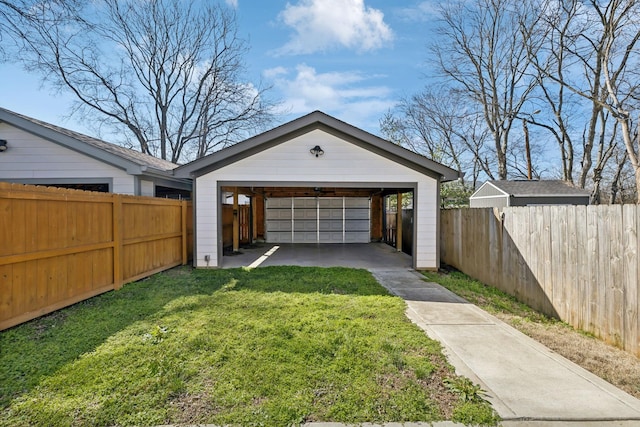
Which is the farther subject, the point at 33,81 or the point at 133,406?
the point at 33,81

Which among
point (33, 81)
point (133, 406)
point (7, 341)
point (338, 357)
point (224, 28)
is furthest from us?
point (224, 28)

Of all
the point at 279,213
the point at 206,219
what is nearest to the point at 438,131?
the point at 279,213

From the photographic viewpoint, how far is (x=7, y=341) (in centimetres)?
360

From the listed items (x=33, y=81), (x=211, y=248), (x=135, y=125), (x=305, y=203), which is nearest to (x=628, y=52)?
(x=305, y=203)

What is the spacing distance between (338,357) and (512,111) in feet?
73.4

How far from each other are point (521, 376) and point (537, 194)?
1674 centimetres

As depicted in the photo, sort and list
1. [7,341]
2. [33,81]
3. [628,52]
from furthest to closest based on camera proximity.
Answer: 1. [33,81]
2. [628,52]
3. [7,341]

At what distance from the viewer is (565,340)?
3.96 metres

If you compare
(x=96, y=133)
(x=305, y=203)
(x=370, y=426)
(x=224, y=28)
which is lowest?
(x=370, y=426)

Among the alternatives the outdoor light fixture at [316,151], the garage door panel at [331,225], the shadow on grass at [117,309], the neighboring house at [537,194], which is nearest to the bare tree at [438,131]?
the neighboring house at [537,194]

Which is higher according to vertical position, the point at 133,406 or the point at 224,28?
the point at 224,28

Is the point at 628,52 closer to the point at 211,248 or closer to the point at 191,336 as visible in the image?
the point at 211,248

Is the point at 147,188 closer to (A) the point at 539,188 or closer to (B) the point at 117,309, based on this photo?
(B) the point at 117,309

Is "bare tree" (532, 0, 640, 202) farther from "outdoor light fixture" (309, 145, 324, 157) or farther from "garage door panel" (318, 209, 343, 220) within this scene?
"outdoor light fixture" (309, 145, 324, 157)
